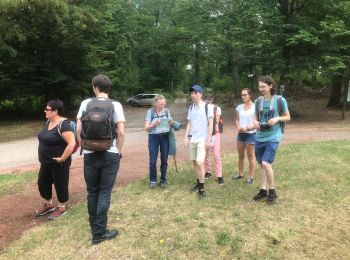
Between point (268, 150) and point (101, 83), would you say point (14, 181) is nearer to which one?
point (101, 83)

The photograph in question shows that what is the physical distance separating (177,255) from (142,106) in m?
32.6

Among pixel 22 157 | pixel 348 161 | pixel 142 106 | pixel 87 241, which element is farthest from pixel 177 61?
pixel 87 241

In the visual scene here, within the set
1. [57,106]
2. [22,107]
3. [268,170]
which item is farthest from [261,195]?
[22,107]

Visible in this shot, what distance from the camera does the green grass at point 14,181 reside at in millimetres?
7422

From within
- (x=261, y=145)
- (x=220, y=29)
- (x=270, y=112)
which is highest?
(x=220, y=29)

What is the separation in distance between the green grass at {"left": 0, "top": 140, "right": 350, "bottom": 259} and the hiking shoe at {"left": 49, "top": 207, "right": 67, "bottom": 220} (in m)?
0.13

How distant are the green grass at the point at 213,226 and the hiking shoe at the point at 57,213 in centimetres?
13

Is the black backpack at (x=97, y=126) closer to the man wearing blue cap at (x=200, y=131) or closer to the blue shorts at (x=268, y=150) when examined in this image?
the man wearing blue cap at (x=200, y=131)

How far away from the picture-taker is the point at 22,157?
39.4 ft

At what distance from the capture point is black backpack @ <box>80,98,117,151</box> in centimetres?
426

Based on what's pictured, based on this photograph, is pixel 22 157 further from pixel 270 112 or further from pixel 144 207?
pixel 270 112

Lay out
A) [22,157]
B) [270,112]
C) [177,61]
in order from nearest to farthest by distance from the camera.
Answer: [270,112]
[22,157]
[177,61]

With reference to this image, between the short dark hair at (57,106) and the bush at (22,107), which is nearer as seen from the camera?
the short dark hair at (57,106)

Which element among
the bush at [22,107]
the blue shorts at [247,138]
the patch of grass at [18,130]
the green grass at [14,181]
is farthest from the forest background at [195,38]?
the blue shorts at [247,138]
